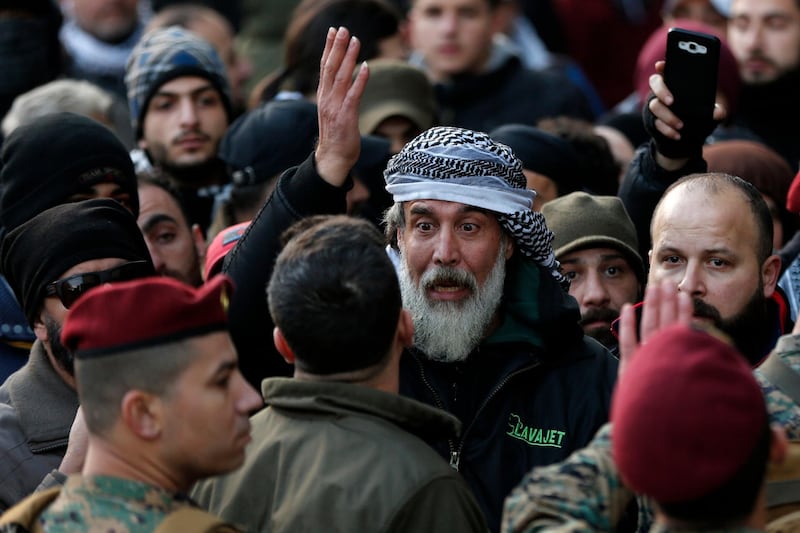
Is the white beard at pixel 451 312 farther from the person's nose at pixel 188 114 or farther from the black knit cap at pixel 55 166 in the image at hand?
the person's nose at pixel 188 114

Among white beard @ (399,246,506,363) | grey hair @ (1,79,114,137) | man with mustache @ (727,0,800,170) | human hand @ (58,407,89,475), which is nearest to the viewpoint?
human hand @ (58,407,89,475)

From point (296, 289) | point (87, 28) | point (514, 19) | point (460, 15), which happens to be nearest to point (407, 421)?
point (296, 289)

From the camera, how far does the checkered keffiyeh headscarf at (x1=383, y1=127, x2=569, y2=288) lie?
479cm

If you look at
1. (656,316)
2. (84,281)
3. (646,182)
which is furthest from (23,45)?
(656,316)

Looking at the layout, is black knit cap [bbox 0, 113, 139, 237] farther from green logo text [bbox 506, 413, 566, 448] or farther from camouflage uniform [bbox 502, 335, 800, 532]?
camouflage uniform [bbox 502, 335, 800, 532]

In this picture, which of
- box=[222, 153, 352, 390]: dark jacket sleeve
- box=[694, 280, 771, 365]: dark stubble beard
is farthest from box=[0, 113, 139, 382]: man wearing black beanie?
box=[694, 280, 771, 365]: dark stubble beard

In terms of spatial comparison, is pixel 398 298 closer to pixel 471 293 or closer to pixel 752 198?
pixel 471 293

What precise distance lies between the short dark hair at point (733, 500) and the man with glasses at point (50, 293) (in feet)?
7.41

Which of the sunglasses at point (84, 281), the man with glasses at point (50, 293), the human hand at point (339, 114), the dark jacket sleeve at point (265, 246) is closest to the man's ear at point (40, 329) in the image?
the man with glasses at point (50, 293)

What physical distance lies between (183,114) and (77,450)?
3523mm

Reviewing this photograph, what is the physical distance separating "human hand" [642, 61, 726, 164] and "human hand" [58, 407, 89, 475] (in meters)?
2.43

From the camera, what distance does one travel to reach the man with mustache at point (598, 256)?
221 inches

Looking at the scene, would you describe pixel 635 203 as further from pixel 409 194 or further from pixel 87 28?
pixel 87 28

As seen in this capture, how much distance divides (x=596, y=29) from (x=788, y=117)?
2.54 metres
